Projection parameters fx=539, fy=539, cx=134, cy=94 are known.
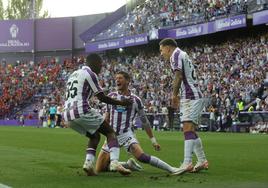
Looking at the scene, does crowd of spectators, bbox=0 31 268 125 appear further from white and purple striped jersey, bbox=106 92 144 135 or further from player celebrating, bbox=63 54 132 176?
player celebrating, bbox=63 54 132 176

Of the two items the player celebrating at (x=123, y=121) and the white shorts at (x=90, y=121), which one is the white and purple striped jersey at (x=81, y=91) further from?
the player celebrating at (x=123, y=121)

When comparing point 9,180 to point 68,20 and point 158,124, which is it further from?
point 68,20

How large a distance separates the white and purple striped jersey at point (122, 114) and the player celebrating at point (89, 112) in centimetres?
74

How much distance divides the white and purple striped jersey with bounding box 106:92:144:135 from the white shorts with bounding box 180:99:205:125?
0.78 m

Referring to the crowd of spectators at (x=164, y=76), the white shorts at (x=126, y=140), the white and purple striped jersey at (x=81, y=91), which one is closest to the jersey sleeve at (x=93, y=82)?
the white and purple striped jersey at (x=81, y=91)

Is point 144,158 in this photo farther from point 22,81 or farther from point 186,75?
point 22,81

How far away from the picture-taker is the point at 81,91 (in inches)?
320

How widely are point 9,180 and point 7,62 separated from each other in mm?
56632

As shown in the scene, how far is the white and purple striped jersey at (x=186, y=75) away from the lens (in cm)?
880

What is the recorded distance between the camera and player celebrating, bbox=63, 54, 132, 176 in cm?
809

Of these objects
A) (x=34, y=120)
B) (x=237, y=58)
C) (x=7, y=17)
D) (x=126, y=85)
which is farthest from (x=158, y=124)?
(x=7, y=17)

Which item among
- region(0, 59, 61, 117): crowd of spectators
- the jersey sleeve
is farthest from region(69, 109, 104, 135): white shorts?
region(0, 59, 61, 117): crowd of spectators

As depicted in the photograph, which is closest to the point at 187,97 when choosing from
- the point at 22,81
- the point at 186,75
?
the point at 186,75

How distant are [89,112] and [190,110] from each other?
1744 mm
